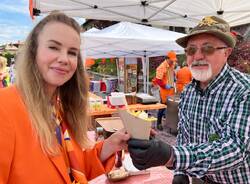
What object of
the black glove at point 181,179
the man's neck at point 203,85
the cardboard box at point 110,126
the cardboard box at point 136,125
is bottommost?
the black glove at point 181,179

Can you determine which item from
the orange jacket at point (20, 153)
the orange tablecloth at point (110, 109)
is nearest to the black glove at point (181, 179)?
the orange jacket at point (20, 153)

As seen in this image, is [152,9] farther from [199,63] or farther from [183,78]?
[183,78]

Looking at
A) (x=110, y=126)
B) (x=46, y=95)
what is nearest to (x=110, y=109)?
(x=110, y=126)

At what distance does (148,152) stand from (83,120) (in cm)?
77

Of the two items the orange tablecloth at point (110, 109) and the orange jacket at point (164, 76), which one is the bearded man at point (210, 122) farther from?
the orange jacket at point (164, 76)

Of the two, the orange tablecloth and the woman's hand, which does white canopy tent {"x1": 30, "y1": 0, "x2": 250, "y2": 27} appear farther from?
the woman's hand

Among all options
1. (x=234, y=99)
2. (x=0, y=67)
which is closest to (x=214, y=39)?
(x=234, y=99)

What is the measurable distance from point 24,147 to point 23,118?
134 mm

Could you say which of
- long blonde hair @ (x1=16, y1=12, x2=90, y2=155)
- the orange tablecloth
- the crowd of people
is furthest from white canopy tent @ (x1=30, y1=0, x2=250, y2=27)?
the crowd of people

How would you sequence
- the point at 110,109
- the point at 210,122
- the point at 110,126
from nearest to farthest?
the point at 210,122 → the point at 110,126 → the point at 110,109

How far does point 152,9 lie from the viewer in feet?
Answer: 14.9

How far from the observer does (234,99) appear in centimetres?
157

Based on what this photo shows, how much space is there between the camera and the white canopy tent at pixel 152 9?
13.6ft

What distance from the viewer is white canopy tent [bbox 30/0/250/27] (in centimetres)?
414
